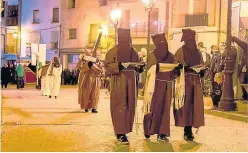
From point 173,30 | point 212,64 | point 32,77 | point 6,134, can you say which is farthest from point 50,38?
point 6,134

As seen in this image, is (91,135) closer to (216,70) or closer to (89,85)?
(89,85)

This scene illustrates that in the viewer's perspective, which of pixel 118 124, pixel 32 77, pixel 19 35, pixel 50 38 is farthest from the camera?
pixel 19 35

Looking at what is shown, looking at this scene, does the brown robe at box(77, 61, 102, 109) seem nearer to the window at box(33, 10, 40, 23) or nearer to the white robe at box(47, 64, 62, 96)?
the white robe at box(47, 64, 62, 96)

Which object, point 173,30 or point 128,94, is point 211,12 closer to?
point 173,30

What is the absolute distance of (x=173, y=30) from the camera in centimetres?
3409

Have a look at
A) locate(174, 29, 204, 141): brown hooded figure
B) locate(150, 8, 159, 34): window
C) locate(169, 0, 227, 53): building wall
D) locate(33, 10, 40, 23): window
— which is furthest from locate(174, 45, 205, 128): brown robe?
locate(33, 10, 40, 23): window

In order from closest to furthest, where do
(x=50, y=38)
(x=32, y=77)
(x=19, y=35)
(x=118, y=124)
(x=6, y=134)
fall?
(x=118, y=124) → (x=6, y=134) → (x=32, y=77) → (x=50, y=38) → (x=19, y=35)

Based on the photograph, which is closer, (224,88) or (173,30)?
(224,88)

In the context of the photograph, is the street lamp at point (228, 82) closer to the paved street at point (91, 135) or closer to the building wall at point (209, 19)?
the paved street at point (91, 135)

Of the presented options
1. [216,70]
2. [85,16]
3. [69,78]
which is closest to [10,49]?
[85,16]

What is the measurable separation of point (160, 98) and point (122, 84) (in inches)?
29.3

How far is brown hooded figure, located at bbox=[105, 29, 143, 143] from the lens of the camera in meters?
8.47

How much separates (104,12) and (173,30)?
11.9 meters

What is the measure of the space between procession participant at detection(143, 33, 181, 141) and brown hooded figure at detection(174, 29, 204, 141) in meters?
0.24
